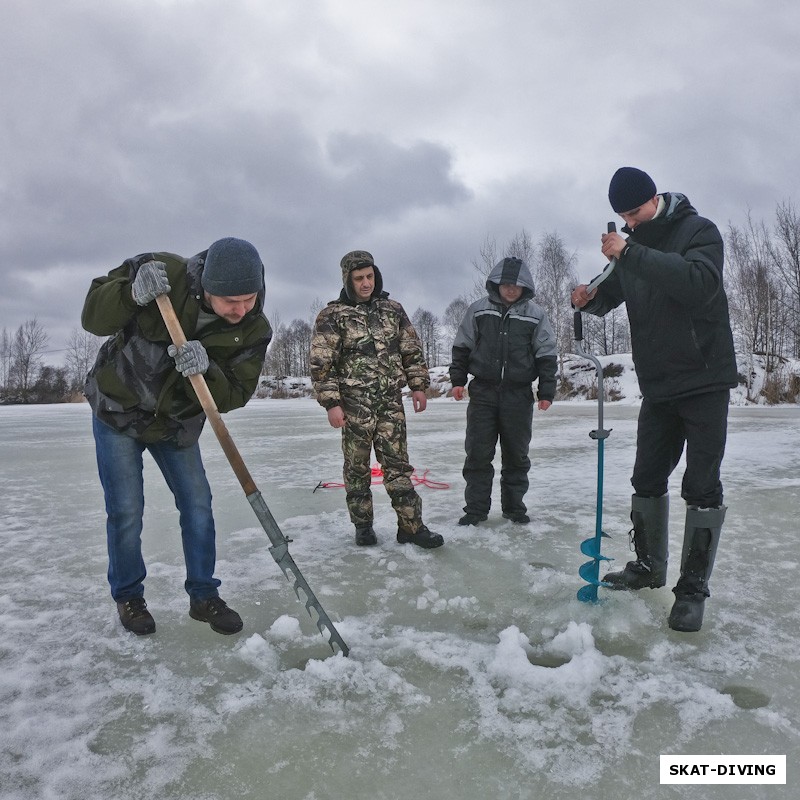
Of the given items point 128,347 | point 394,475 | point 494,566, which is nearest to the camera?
point 128,347

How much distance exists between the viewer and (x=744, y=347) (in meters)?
27.5

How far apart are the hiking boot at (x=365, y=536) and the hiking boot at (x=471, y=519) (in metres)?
0.67

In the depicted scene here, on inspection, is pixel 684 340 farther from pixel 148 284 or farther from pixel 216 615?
pixel 216 615

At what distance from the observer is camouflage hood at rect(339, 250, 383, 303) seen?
11.2 feet

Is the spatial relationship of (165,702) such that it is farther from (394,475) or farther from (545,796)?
(394,475)

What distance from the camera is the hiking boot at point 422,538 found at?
329 cm

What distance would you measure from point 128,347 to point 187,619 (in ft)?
3.76

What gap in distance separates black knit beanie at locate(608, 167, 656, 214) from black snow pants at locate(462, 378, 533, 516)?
165 centimetres

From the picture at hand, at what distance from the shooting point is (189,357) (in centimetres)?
204

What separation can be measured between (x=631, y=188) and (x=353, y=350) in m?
1.75

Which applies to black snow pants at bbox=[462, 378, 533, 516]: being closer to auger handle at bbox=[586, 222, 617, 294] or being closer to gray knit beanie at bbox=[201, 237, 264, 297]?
auger handle at bbox=[586, 222, 617, 294]

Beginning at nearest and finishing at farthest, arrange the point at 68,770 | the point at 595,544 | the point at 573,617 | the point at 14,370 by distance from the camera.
A: the point at 68,770 < the point at 573,617 < the point at 595,544 < the point at 14,370

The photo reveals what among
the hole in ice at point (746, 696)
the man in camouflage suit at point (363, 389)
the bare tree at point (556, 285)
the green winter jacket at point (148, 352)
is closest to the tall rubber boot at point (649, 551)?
the hole in ice at point (746, 696)

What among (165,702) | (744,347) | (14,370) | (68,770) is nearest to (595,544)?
(165,702)
